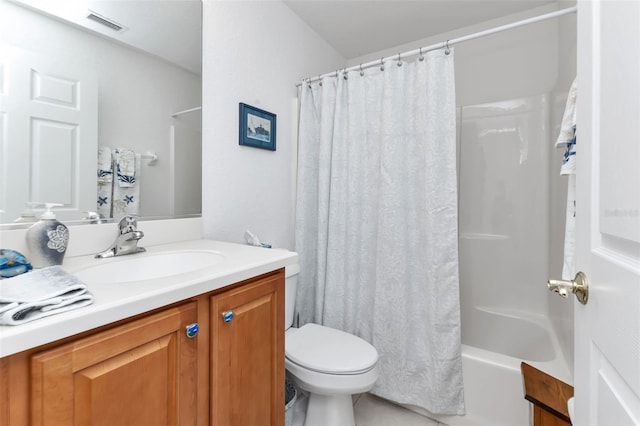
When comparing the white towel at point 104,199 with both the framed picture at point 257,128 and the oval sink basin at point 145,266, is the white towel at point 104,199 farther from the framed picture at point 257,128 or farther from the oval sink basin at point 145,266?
the framed picture at point 257,128

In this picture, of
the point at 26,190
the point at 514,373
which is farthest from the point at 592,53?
the point at 26,190

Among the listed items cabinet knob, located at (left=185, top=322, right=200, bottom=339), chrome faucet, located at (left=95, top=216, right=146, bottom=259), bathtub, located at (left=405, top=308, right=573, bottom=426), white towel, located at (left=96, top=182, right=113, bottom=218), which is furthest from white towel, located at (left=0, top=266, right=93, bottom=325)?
bathtub, located at (left=405, top=308, right=573, bottom=426)

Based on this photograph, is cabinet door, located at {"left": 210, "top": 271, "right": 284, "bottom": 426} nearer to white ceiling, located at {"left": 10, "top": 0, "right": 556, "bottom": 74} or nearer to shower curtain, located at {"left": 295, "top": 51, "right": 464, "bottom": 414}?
shower curtain, located at {"left": 295, "top": 51, "right": 464, "bottom": 414}

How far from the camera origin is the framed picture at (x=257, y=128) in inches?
61.2

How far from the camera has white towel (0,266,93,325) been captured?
1.52 feet

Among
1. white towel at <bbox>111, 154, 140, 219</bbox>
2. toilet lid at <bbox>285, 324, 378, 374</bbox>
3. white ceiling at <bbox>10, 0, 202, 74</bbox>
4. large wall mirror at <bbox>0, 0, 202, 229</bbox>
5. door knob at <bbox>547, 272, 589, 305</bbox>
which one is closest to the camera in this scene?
door knob at <bbox>547, 272, 589, 305</bbox>

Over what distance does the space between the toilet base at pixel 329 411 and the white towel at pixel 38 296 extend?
114cm

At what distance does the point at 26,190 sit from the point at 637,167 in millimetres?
1420

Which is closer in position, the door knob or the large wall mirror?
the door knob

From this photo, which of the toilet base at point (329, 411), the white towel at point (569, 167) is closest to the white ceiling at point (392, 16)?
the white towel at point (569, 167)

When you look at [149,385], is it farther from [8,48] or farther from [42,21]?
[42,21]

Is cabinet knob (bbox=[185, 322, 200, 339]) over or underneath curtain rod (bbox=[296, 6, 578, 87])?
underneath

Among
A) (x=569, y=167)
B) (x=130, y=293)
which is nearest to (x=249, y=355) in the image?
(x=130, y=293)

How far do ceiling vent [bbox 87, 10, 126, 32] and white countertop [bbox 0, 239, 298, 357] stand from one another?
84 cm
